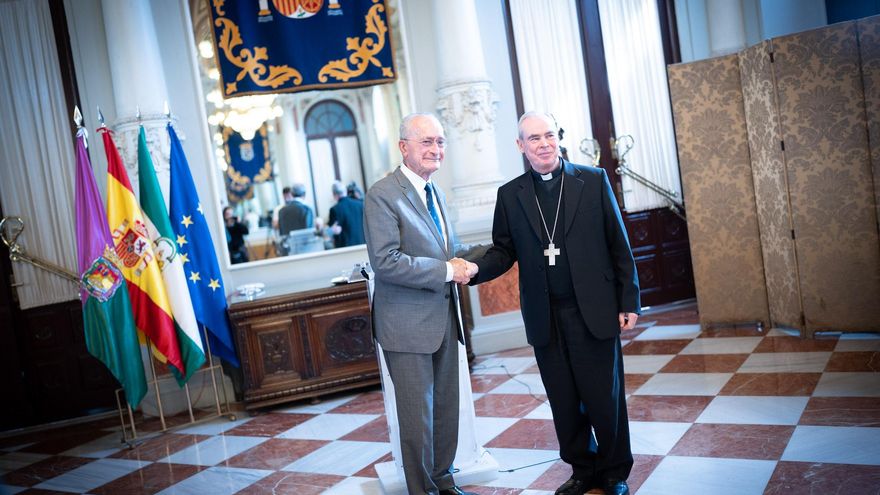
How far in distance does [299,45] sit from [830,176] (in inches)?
155

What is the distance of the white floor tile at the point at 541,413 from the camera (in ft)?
13.6

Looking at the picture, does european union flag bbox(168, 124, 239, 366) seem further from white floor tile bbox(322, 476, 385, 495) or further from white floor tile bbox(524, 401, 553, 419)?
white floor tile bbox(524, 401, 553, 419)

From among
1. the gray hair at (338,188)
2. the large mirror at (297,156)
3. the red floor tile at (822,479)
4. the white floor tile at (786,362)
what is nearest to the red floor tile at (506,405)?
the white floor tile at (786,362)

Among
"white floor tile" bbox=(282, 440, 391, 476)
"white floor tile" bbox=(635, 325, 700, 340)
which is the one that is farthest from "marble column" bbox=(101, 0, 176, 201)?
"white floor tile" bbox=(635, 325, 700, 340)

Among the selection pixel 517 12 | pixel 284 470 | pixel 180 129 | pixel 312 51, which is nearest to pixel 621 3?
pixel 517 12

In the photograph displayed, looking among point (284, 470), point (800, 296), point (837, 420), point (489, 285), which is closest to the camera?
point (837, 420)

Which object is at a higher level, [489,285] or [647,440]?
[489,285]

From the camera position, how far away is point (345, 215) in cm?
600

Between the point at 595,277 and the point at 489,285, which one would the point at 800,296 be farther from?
the point at 595,277

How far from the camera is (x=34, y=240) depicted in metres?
5.59

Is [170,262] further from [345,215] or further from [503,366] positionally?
[503,366]

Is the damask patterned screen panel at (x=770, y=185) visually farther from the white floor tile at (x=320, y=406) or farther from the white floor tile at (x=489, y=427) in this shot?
the white floor tile at (x=320, y=406)

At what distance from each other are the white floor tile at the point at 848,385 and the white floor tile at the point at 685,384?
20.3 inches

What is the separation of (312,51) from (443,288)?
11.5 feet
